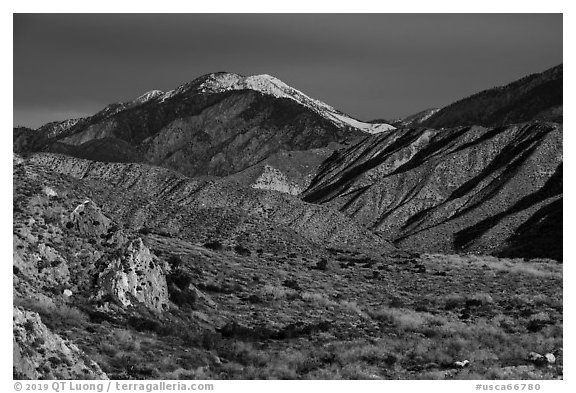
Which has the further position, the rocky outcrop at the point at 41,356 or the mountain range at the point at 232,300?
the mountain range at the point at 232,300

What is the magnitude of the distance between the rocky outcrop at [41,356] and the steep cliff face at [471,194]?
83297mm

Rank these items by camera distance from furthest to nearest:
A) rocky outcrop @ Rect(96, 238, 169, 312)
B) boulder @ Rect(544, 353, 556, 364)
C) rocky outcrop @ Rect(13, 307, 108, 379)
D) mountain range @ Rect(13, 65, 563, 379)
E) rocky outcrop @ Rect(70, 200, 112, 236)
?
rocky outcrop @ Rect(70, 200, 112, 236), rocky outcrop @ Rect(96, 238, 169, 312), boulder @ Rect(544, 353, 556, 364), mountain range @ Rect(13, 65, 563, 379), rocky outcrop @ Rect(13, 307, 108, 379)

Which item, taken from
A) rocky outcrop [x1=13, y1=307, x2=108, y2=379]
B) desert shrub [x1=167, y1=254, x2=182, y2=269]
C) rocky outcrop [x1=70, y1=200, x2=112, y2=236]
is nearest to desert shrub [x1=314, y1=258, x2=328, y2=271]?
desert shrub [x1=167, y1=254, x2=182, y2=269]

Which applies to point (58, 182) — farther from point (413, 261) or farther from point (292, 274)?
point (413, 261)

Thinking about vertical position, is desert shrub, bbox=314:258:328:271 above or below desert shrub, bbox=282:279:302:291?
above

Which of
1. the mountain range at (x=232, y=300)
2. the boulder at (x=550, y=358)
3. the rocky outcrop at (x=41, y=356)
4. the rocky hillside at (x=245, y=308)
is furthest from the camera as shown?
the boulder at (x=550, y=358)

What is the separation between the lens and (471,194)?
155 metres

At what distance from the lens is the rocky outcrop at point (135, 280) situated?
36219 millimetres

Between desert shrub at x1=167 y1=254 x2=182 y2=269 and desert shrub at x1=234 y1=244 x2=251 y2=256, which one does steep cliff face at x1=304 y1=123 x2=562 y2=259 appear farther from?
desert shrub at x1=167 y1=254 x2=182 y2=269

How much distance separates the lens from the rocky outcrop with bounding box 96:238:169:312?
36.2 meters

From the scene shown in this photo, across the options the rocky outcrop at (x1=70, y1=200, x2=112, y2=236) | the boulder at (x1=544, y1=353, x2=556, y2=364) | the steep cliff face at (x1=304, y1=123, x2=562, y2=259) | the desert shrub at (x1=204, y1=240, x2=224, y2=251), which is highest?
the steep cliff face at (x1=304, y1=123, x2=562, y2=259)

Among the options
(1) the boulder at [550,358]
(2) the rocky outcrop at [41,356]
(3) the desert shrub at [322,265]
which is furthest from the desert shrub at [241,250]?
(2) the rocky outcrop at [41,356]

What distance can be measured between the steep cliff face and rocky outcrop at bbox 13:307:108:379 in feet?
273

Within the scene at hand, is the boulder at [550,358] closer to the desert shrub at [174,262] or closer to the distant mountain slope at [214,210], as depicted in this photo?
the desert shrub at [174,262]
